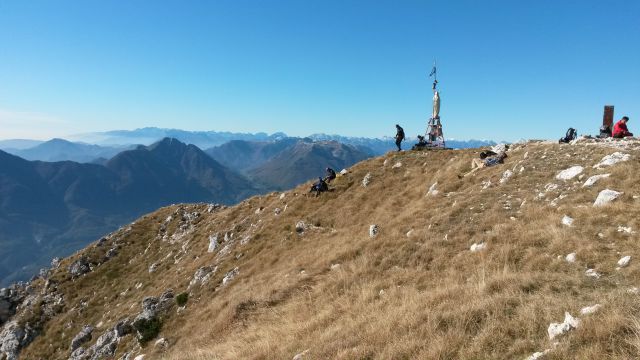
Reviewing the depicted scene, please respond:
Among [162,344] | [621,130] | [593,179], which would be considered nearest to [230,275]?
[162,344]

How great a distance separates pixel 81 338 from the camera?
32.0m

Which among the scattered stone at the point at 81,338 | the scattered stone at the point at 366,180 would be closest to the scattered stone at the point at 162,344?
the scattered stone at the point at 81,338

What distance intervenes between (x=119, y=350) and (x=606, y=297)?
1061 inches

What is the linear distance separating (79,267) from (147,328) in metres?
29.8

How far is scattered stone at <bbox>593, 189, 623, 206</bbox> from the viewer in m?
15.4

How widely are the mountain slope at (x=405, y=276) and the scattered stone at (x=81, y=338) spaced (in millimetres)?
782

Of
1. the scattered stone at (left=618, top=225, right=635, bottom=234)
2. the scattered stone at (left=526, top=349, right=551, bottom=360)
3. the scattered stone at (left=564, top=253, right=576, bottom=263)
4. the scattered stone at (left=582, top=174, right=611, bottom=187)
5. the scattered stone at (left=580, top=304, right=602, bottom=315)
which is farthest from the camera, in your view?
the scattered stone at (left=582, top=174, right=611, bottom=187)

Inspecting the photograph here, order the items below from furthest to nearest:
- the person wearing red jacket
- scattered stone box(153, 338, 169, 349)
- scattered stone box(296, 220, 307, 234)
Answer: scattered stone box(296, 220, 307, 234) < the person wearing red jacket < scattered stone box(153, 338, 169, 349)

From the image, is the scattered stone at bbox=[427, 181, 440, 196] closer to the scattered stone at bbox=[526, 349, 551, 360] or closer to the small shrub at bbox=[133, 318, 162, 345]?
the scattered stone at bbox=[526, 349, 551, 360]

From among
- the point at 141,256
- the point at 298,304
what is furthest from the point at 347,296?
the point at 141,256

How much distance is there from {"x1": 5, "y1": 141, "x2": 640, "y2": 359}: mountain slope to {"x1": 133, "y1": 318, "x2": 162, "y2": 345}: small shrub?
16 cm

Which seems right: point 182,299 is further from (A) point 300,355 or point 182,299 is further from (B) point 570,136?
(B) point 570,136

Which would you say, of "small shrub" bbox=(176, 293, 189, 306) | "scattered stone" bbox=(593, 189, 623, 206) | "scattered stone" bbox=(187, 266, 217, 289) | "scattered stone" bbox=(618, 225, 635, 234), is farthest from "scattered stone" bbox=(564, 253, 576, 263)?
"scattered stone" bbox=(187, 266, 217, 289)

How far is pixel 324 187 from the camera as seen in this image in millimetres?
36406
